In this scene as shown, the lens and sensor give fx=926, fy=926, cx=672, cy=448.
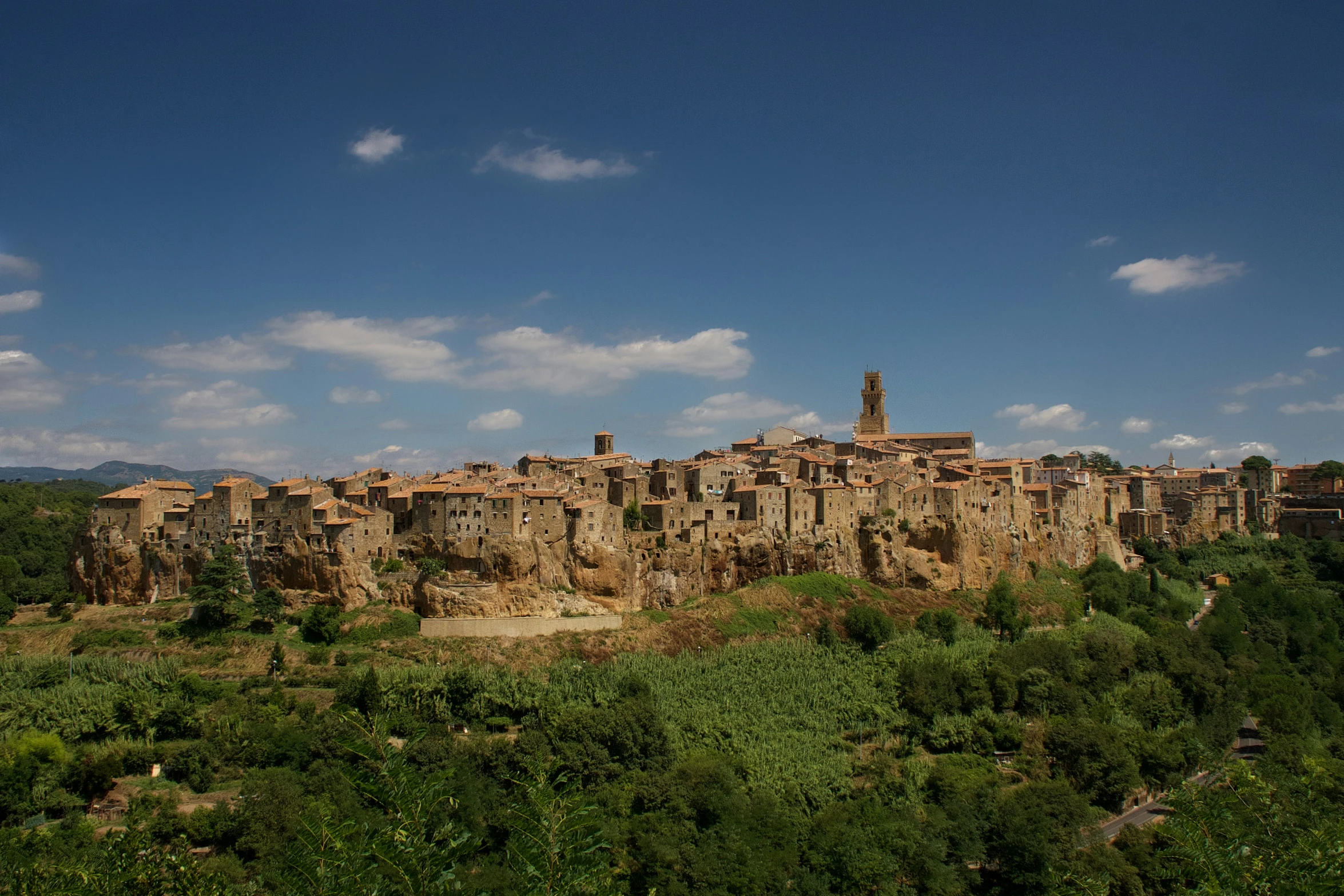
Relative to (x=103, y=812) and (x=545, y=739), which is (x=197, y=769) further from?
(x=545, y=739)

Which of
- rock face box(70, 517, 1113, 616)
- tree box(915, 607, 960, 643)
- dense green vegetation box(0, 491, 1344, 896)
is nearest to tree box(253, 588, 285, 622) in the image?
dense green vegetation box(0, 491, 1344, 896)

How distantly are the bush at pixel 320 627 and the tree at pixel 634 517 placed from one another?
16130mm

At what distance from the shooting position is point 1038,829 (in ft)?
107

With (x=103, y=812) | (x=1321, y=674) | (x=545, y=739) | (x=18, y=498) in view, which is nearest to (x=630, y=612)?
(x=545, y=739)

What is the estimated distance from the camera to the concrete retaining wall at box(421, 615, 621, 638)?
42.8m

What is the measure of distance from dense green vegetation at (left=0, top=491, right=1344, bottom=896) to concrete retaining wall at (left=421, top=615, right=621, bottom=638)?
4.61ft

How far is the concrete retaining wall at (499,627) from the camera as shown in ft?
141

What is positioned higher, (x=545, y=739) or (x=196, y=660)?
(x=196, y=660)

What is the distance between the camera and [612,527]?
48562 mm

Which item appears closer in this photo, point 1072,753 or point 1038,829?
point 1038,829

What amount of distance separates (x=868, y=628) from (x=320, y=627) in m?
27.8

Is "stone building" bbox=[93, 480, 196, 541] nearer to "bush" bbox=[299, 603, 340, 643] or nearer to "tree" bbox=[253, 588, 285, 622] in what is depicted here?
"tree" bbox=[253, 588, 285, 622]

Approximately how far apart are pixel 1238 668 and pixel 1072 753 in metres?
18.5

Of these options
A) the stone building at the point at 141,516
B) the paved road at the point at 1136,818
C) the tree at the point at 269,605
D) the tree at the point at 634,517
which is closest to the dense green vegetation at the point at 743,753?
the tree at the point at 269,605
